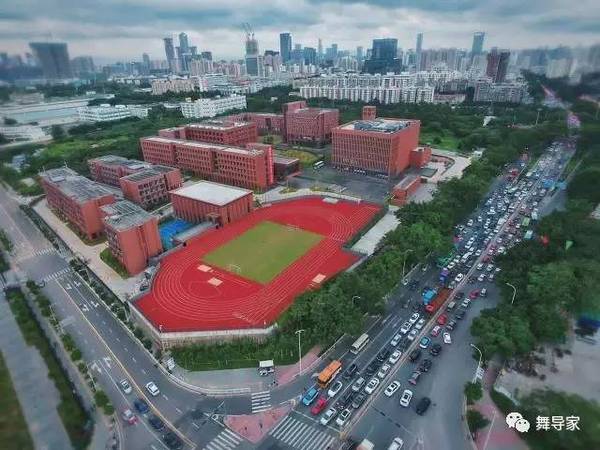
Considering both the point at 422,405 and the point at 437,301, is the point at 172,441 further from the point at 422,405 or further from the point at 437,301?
the point at 437,301

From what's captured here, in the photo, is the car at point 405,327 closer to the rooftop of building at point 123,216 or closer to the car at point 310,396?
the car at point 310,396

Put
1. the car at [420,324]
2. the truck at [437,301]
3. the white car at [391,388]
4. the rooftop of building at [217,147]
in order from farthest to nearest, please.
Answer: the rooftop of building at [217,147] < the truck at [437,301] < the car at [420,324] < the white car at [391,388]

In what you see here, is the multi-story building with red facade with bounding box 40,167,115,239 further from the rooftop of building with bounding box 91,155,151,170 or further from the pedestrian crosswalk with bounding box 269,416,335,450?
the pedestrian crosswalk with bounding box 269,416,335,450

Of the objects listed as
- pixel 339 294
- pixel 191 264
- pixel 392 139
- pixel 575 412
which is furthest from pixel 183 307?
pixel 392 139

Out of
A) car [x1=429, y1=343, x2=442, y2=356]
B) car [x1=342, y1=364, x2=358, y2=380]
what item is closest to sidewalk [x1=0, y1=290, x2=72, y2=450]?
car [x1=342, y1=364, x2=358, y2=380]

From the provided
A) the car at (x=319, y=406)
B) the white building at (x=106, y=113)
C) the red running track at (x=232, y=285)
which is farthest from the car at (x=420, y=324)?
the white building at (x=106, y=113)

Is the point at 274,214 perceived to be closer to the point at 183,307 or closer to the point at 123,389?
the point at 183,307

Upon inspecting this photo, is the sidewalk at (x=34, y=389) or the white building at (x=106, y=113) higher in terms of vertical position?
the white building at (x=106, y=113)
